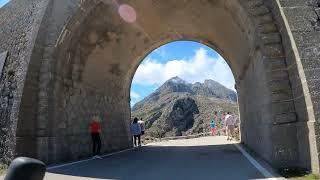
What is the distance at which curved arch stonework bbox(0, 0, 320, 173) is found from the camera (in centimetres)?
809

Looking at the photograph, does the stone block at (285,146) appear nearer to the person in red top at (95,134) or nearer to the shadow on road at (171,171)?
the shadow on road at (171,171)

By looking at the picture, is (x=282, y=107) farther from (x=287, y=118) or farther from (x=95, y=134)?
(x=95, y=134)

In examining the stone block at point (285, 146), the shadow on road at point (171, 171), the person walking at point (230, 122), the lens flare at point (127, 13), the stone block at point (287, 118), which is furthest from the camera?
the person walking at point (230, 122)

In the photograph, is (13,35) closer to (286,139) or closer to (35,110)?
(35,110)

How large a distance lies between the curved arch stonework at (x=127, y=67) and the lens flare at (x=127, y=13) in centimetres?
19

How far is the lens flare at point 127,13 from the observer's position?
1260 cm

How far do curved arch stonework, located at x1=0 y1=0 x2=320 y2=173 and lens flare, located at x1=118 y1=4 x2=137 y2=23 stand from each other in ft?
0.63

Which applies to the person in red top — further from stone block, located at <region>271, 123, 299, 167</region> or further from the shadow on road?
stone block, located at <region>271, 123, 299, 167</region>

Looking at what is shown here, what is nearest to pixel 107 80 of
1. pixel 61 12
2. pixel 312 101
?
pixel 61 12

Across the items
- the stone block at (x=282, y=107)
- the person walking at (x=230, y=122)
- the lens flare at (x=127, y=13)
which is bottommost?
the stone block at (x=282, y=107)

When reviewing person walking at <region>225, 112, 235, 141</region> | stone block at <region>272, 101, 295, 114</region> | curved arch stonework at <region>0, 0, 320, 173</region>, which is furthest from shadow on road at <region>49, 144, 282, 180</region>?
person walking at <region>225, 112, 235, 141</region>

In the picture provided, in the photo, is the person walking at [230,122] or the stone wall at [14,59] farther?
the person walking at [230,122]

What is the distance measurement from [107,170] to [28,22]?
6.29 m

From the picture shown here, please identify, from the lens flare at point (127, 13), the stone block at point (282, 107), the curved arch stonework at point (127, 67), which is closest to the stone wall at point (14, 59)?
the curved arch stonework at point (127, 67)
